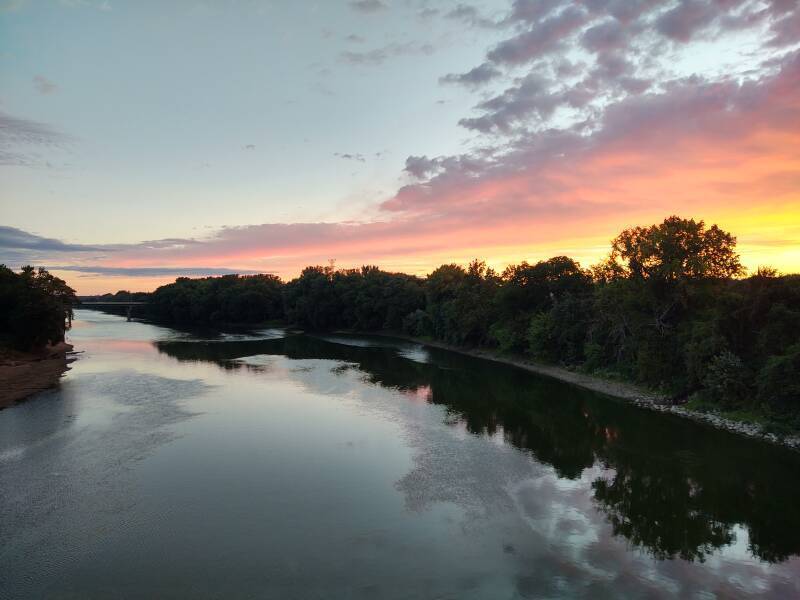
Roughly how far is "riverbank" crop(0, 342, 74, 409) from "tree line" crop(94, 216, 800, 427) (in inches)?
1848

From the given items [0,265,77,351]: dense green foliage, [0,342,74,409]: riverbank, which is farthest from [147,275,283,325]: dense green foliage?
[0,265,77,351]: dense green foliage

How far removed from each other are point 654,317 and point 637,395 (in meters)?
7.12

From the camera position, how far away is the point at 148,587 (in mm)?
13219

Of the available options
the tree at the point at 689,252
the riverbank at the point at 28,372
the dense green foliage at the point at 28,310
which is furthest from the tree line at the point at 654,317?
the dense green foliage at the point at 28,310

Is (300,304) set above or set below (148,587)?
above

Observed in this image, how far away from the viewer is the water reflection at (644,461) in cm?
1727

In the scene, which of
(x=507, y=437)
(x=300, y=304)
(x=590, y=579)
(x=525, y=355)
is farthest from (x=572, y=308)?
(x=300, y=304)

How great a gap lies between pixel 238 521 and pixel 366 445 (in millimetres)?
9857

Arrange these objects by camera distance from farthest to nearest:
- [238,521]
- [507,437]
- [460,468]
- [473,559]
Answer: [507,437] → [460,468] → [238,521] → [473,559]

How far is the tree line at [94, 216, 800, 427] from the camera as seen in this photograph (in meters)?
30.4

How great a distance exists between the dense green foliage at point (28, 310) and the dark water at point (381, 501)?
60.3 ft

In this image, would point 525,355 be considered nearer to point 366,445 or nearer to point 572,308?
point 572,308

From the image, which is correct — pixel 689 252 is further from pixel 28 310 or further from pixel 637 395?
pixel 28 310

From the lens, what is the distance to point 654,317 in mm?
41031
